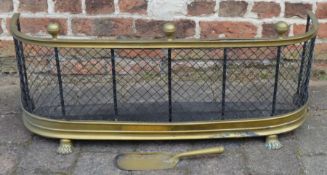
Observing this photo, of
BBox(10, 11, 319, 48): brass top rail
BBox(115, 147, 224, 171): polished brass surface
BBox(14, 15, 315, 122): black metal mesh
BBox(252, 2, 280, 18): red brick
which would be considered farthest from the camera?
BBox(252, 2, 280, 18): red brick

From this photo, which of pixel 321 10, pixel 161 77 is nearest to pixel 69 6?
Result: pixel 161 77

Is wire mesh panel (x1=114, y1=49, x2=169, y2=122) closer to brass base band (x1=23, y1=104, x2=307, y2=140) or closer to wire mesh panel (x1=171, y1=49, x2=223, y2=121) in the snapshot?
wire mesh panel (x1=171, y1=49, x2=223, y2=121)

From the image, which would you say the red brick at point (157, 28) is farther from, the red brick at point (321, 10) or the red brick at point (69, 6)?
the red brick at point (321, 10)

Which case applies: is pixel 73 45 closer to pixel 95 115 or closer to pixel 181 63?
pixel 95 115

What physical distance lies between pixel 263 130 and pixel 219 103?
307 mm

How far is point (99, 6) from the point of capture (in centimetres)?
253

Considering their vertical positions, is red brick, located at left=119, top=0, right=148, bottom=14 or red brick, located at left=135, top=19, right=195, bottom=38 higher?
red brick, located at left=119, top=0, right=148, bottom=14

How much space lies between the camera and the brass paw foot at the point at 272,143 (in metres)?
2.14

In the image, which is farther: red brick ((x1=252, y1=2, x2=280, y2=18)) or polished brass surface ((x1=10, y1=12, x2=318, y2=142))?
red brick ((x1=252, y1=2, x2=280, y2=18))

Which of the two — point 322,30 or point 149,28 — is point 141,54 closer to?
point 149,28

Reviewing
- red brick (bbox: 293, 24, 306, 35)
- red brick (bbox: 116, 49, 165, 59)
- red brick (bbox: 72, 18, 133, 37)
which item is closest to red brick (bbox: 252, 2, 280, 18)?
red brick (bbox: 293, 24, 306, 35)

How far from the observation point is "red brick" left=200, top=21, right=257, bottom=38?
8.38ft

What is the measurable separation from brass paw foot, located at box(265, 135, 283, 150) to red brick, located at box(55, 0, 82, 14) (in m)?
1.07

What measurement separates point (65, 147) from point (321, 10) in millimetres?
1338
